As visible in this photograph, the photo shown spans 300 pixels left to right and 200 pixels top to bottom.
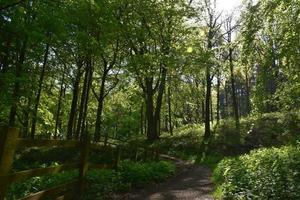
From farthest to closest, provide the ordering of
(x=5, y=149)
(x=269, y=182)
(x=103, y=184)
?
1. (x=103, y=184)
2. (x=269, y=182)
3. (x=5, y=149)

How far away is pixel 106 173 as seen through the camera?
1155cm

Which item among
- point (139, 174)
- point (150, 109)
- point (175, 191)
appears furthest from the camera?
point (150, 109)

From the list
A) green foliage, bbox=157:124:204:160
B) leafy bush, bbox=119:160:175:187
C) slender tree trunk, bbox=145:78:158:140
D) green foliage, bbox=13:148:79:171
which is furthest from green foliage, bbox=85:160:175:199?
slender tree trunk, bbox=145:78:158:140

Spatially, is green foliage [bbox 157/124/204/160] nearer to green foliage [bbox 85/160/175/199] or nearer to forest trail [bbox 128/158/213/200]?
forest trail [bbox 128/158/213/200]

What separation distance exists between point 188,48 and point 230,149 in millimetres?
8520

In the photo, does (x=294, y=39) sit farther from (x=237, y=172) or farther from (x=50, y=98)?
(x=50, y=98)

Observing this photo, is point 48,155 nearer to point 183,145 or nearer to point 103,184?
point 183,145

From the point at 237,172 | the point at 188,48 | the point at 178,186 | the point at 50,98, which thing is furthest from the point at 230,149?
the point at 237,172

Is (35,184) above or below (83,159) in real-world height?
below

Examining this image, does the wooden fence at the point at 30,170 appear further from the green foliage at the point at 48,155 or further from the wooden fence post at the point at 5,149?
the green foliage at the point at 48,155

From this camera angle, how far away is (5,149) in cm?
561

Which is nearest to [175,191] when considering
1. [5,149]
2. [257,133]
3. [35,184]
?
[35,184]

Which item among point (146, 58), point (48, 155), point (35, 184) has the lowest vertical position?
point (35, 184)

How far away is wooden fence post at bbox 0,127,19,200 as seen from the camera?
18.2 feet
